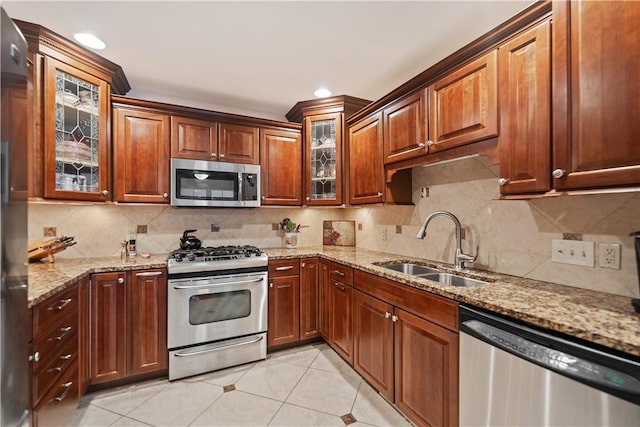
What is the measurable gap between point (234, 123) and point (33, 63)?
1.38 m

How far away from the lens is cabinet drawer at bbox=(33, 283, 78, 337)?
128cm

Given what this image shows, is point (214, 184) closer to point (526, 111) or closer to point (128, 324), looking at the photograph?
point (128, 324)

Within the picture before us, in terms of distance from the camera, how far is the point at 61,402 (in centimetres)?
152

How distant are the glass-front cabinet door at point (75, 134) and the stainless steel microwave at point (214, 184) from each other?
0.52m

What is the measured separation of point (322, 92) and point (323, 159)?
0.66 metres

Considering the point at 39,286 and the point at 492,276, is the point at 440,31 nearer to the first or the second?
the point at 492,276

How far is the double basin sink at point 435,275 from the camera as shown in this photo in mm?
1836

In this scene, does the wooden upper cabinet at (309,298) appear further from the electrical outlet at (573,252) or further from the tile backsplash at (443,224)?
the electrical outlet at (573,252)

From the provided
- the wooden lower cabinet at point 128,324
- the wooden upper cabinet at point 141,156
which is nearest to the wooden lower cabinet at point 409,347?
the wooden lower cabinet at point 128,324

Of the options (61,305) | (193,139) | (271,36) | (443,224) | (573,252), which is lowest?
(61,305)

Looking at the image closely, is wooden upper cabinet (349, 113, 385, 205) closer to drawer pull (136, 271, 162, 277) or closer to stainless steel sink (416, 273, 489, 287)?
stainless steel sink (416, 273, 489, 287)

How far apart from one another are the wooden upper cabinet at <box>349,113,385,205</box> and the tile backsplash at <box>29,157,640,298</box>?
346 mm

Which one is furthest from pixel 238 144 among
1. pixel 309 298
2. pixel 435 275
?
pixel 435 275

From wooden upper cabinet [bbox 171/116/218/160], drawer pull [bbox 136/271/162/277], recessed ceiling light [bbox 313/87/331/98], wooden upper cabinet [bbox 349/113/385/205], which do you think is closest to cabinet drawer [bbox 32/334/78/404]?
drawer pull [bbox 136/271/162/277]
